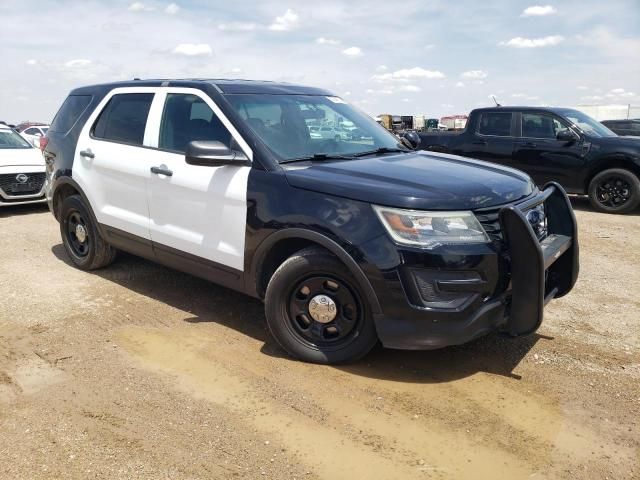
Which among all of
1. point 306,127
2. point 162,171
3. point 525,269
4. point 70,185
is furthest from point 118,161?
point 525,269

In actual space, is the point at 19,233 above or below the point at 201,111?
below

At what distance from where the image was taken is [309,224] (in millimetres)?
3477

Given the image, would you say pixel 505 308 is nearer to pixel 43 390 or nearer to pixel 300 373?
pixel 300 373

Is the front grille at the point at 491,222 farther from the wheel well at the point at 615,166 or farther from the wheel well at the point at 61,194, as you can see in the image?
the wheel well at the point at 615,166

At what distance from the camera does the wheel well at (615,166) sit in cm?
917

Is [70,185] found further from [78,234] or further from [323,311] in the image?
[323,311]

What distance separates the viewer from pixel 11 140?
10336 millimetres

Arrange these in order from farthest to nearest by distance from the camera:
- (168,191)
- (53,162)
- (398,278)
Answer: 1. (53,162)
2. (168,191)
3. (398,278)

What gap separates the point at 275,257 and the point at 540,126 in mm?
7685

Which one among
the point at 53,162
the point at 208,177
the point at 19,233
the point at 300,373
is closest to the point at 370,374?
the point at 300,373

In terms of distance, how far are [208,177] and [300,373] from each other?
1.54 m

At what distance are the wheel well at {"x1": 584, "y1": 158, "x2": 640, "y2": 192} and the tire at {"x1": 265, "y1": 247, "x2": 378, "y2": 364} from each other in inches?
296

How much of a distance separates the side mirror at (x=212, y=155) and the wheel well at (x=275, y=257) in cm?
61

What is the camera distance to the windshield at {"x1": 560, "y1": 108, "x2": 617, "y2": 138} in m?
9.64
